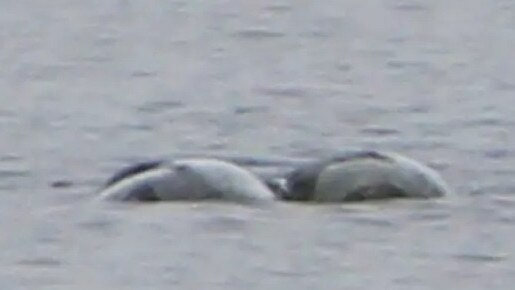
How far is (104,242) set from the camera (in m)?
8.96

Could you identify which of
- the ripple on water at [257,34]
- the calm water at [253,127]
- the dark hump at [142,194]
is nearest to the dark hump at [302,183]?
the calm water at [253,127]

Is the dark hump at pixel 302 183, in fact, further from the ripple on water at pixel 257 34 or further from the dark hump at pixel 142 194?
the ripple on water at pixel 257 34

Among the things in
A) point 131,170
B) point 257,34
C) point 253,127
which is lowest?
point 257,34

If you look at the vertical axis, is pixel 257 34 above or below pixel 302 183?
below

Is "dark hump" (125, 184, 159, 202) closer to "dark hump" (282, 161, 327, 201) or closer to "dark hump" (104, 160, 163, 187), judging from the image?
"dark hump" (104, 160, 163, 187)

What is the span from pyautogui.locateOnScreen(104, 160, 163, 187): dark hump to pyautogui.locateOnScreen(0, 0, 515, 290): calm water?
6 cm

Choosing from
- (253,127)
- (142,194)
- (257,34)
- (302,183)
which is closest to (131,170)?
(142,194)

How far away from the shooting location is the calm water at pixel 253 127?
8.71 m

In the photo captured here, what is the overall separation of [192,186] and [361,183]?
0.49 m

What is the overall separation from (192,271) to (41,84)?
9.64ft

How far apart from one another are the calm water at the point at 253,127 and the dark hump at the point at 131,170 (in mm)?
62

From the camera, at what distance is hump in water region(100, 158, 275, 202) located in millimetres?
9477

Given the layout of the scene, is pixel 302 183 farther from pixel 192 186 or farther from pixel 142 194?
pixel 142 194

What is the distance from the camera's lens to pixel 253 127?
418 inches
